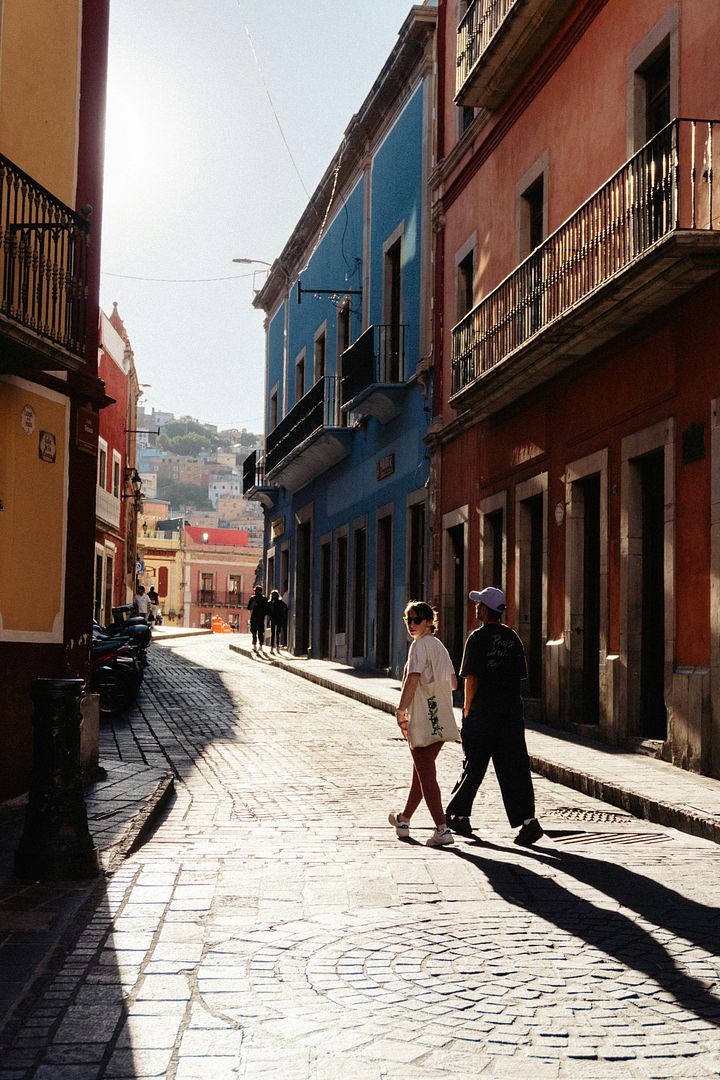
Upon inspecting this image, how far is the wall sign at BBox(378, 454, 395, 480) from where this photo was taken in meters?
24.7

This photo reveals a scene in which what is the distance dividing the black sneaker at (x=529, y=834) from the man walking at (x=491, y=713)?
277mm

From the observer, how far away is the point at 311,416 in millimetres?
29375

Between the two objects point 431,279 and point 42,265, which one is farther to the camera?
point 431,279

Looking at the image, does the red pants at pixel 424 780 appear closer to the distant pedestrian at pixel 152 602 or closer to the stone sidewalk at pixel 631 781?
the stone sidewalk at pixel 631 781

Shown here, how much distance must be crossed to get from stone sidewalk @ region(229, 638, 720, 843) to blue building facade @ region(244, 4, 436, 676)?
8.92 metres

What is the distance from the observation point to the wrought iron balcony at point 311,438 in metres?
28.1

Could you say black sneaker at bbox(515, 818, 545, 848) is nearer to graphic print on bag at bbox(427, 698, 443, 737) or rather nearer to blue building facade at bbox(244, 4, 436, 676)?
graphic print on bag at bbox(427, 698, 443, 737)

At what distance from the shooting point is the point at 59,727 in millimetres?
7148

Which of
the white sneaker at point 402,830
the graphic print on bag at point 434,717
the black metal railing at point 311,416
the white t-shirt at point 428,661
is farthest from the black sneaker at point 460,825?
the black metal railing at point 311,416

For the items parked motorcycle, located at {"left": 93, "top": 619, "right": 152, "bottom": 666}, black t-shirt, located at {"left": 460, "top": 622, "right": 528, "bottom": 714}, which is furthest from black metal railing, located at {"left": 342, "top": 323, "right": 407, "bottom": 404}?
black t-shirt, located at {"left": 460, "top": 622, "right": 528, "bottom": 714}

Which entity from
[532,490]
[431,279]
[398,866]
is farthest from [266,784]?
[431,279]

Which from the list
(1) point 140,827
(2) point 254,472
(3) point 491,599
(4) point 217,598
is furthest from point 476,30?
(4) point 217,598

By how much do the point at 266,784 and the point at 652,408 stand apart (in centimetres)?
530

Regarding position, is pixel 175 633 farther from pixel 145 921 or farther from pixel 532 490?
pixel 145 921
